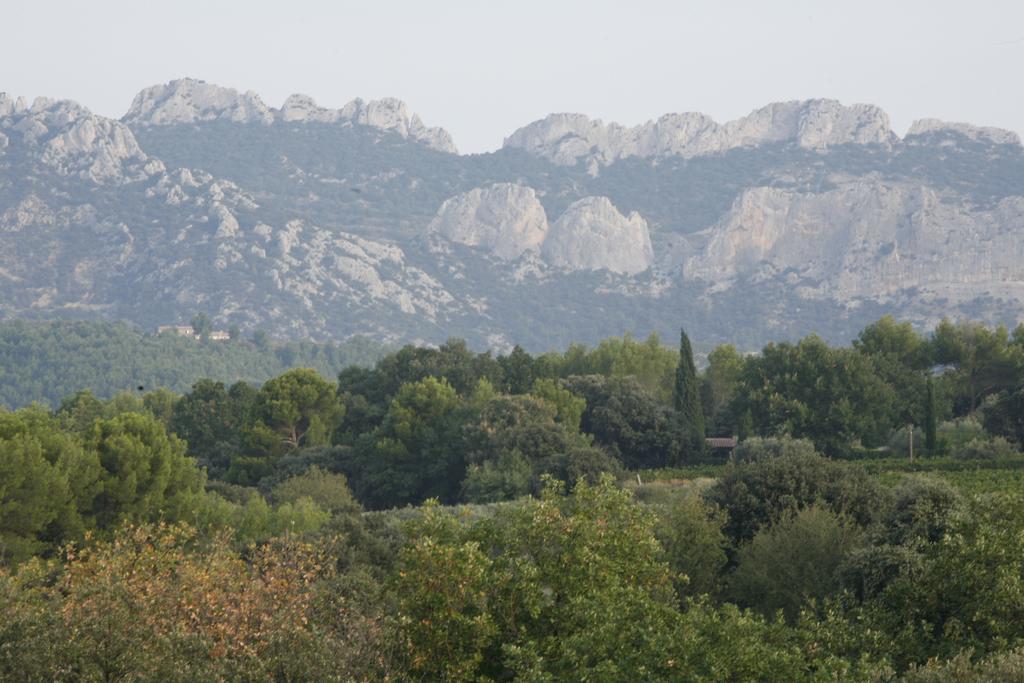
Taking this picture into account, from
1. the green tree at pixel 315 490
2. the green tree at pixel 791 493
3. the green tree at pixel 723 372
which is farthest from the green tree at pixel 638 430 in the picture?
the green tree at pixel 791 493

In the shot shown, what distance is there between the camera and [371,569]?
155 ft

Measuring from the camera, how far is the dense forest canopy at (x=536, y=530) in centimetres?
2792

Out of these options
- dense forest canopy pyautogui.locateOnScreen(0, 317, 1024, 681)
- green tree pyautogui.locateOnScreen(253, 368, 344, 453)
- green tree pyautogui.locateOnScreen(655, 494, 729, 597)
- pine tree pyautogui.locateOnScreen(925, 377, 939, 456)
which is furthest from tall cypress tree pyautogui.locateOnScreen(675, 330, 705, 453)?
green tree pyautogui.locateOnScreen(655, 494, 729, 597)

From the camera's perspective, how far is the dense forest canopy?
1099 inches

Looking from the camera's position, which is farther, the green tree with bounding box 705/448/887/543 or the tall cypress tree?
the tall cypress tree

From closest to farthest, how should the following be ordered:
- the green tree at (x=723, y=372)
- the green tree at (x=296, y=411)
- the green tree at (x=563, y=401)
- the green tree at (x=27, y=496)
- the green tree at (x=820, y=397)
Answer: the green tree at (x=27, y=496), the green tree at (x=820, y=397), the green tree at (x=563, y=401), the green tree at (x=296, y=411), the green tree at (x=723, y=372)

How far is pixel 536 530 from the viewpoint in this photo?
100ft

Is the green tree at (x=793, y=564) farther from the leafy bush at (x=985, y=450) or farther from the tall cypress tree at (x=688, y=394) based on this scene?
the tall cypress tree at (x=688, y=394)

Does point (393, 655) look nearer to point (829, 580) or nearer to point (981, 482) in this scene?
point (829, 580)

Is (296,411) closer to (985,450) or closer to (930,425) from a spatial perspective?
(930,425)

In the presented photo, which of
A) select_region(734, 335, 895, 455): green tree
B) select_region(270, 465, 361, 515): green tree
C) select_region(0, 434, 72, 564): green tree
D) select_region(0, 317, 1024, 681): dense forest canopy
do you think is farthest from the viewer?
select_region(734, 335, 895, 455): green tree

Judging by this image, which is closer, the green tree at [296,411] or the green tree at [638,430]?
the green tree at [638,430]

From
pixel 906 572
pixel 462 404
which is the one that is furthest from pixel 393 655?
pixel 462 404

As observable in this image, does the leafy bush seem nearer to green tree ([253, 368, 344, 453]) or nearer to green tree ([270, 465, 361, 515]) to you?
green tree ([270, 465, 361, 515])
